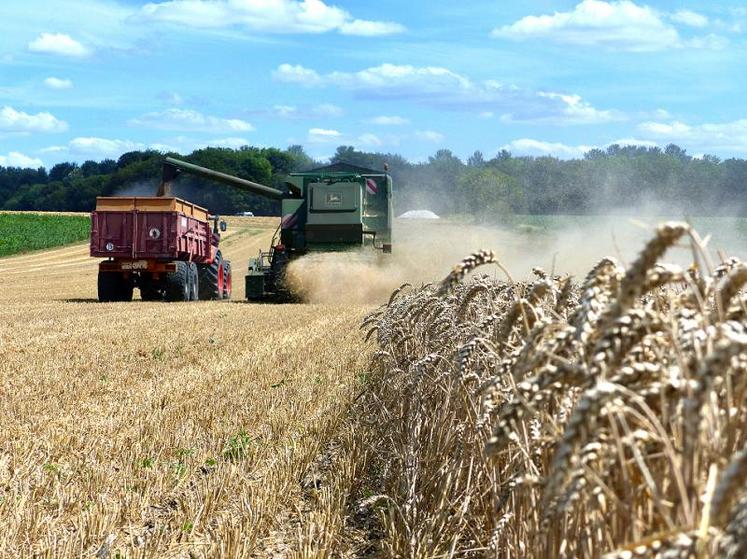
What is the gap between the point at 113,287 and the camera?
878 inches

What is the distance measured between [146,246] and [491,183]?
166ft

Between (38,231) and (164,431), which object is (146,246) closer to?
(164,431)

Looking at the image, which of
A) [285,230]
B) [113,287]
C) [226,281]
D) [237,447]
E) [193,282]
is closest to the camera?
[237,447]

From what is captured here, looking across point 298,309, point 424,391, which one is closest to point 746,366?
point 424,391

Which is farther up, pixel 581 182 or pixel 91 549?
pixel 581 182

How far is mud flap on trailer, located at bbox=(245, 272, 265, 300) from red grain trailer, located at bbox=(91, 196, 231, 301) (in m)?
1.47

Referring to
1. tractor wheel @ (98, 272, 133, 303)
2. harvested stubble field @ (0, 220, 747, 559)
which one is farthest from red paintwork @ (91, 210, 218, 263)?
harvested stubble field @ (0, 220, 747, 559)

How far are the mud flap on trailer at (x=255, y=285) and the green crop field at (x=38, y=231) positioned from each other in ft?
111

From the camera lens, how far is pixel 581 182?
173ft

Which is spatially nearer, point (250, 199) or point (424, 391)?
point (424, 391)

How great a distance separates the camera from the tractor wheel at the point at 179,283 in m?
21.7

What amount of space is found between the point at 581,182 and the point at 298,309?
36.3 metres

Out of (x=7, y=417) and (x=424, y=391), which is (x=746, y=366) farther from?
(x=7, y=417)

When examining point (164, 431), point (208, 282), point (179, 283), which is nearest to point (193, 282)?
point (179, 283)
